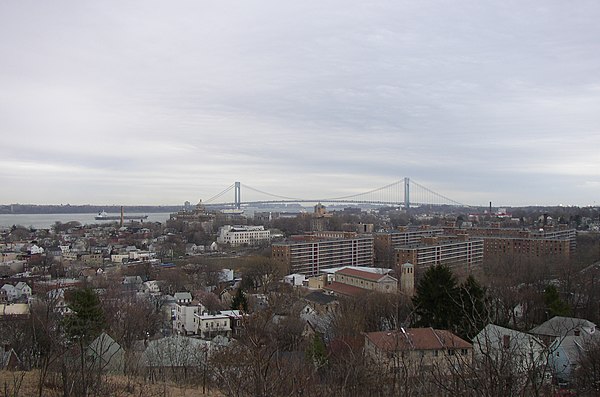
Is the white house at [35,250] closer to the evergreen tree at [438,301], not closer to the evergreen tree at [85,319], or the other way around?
the evergreen tree at [85,319]

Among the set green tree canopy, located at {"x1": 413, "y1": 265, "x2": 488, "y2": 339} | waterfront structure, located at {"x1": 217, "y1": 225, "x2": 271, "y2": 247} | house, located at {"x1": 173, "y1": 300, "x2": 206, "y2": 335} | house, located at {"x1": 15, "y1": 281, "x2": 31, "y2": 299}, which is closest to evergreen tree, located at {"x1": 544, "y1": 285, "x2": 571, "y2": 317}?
green tree canopy, located at {"x1": 413, "y1": 265, "x2": 488, "y2": 339}

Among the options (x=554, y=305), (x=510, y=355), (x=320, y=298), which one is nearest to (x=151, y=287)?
(x=320, y=298)

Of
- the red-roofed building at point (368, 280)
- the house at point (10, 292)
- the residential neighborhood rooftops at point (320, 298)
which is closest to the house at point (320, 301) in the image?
the residential neighborhood rooftops at point (320, 298)

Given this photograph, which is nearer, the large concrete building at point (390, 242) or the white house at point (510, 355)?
the white house at point (510, 355)

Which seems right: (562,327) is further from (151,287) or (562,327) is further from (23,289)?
(23,289)

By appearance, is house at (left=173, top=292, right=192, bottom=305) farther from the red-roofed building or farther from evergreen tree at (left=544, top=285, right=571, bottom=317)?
evergreen tree at (left=544, top=285, right=571, bottom=317)

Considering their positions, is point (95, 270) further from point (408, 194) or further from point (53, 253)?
point (408, 194)
